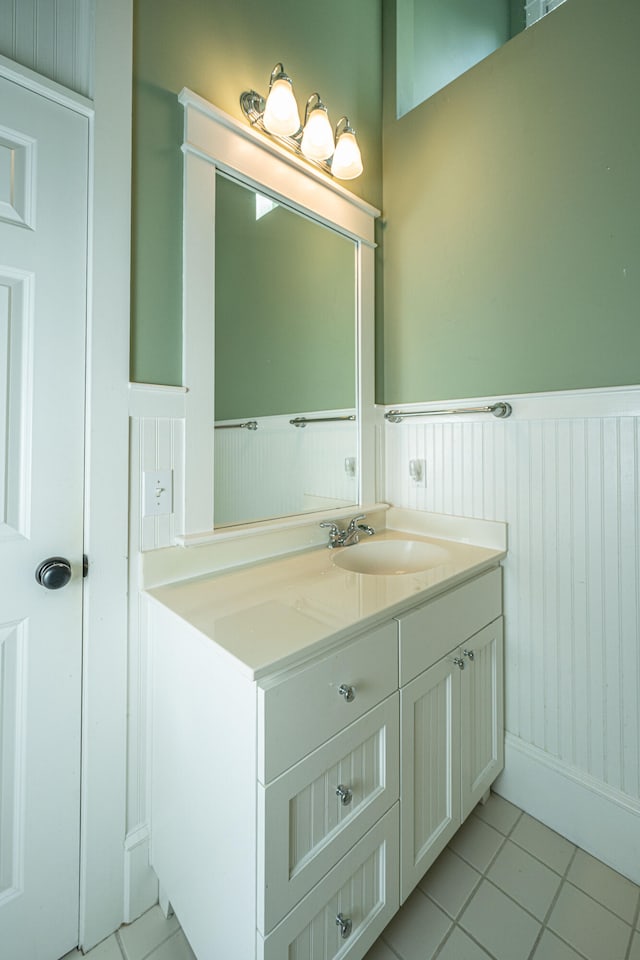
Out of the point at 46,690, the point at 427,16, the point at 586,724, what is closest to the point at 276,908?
the point at 46,690

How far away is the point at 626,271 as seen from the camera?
111cm

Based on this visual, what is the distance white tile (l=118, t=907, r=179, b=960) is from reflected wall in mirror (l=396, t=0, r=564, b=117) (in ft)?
8.81

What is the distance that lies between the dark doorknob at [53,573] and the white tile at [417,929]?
3.60 ft

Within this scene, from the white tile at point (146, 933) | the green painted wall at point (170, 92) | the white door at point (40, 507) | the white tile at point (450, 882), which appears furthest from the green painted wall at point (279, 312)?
the white tile at point (450, 882)

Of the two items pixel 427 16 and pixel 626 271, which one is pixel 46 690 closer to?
pixel 626 271

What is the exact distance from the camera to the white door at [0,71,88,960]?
→ 0.86 meters

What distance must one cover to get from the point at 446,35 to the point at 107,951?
10.5ft

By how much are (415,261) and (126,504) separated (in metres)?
1.32

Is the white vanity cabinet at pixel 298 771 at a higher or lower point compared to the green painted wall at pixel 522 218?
lower

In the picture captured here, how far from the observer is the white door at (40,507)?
858 mm

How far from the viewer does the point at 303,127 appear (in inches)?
52.0

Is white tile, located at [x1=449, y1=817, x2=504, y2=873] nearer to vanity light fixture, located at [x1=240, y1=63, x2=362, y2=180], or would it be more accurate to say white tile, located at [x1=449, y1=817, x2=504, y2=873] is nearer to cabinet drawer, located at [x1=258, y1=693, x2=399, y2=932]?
cabinet drawer, located at [x1=258, y1=693, x2=399, y2=932]

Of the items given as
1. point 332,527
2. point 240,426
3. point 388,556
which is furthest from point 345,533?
point 240,426

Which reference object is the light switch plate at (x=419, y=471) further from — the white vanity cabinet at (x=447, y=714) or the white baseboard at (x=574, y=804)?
the white baseboard at (x=574, y=804)
